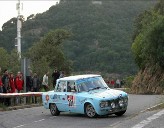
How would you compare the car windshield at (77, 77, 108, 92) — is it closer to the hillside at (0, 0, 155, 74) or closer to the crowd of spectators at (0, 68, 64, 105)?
the crowd of spectators at (0, 68, 64, 105)

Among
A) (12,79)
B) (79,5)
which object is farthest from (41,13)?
(12,79)

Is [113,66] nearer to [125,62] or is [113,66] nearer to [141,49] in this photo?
[125,62]

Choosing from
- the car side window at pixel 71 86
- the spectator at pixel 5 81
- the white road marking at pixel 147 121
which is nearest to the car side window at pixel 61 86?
the car side window at pixel 71 86

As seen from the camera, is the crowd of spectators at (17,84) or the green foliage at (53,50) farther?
the green foliage at (53,50)

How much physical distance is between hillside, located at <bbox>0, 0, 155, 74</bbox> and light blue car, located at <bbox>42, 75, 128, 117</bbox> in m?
57.1

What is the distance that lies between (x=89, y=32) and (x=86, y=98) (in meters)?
79.8

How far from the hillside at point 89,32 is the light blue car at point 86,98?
187 feet

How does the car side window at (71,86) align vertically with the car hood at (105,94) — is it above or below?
above

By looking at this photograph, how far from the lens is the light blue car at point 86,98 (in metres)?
18.0

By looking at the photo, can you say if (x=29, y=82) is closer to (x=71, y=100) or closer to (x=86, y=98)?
(x=71, y=100)

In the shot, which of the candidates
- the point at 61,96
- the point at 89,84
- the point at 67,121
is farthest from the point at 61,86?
the point at 67,121

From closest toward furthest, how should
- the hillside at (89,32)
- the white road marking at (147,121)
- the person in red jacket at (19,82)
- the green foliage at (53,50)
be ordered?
the white road marking at (147,121)
the person in red jacket at (19,82)
the green foliage at (53,50)
the hillside at (89,32)

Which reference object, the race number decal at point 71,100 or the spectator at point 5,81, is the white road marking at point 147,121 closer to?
the race number decal at point 71,100

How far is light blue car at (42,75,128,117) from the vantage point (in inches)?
707
